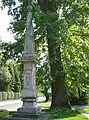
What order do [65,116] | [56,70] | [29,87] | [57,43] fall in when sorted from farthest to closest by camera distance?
[56,70], [57,43], [65,116], [29,87]

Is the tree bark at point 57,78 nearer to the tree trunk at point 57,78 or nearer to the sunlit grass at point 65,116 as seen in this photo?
the tree trunk at point 57,78

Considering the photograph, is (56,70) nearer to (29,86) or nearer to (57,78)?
(57,78)

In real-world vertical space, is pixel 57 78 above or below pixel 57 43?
below

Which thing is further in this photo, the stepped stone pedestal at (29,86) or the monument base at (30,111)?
the stepped stone pedestal at (29,86)

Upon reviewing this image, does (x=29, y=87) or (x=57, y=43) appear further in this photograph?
(x=57, y=43)

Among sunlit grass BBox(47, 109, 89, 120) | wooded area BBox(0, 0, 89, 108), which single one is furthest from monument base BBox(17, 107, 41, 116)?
wooded area BBox(0, 0, 89, 108)

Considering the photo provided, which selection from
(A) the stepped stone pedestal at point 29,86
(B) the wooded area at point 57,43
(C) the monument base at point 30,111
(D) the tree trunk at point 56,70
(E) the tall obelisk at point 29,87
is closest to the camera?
(C) the monument base at point 30,111

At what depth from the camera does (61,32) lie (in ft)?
76.7

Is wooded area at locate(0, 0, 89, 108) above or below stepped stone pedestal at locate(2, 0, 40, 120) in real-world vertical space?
above

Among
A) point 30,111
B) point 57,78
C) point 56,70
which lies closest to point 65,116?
point 30,111

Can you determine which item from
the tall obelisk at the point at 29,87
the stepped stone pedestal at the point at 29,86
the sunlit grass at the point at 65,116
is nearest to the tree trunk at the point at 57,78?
→ the sunlit grass at the point at 65,116

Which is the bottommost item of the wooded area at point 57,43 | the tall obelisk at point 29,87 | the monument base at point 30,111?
the monument base at point 30,111

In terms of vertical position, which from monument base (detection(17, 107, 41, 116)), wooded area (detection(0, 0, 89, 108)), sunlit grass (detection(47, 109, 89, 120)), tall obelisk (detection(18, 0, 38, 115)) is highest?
wooded area (detection(0, 0, 89, 108))

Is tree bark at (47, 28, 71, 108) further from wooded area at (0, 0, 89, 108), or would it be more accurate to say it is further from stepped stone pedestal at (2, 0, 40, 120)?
stepped stone pedestal at (2, 0, 40, 120)
